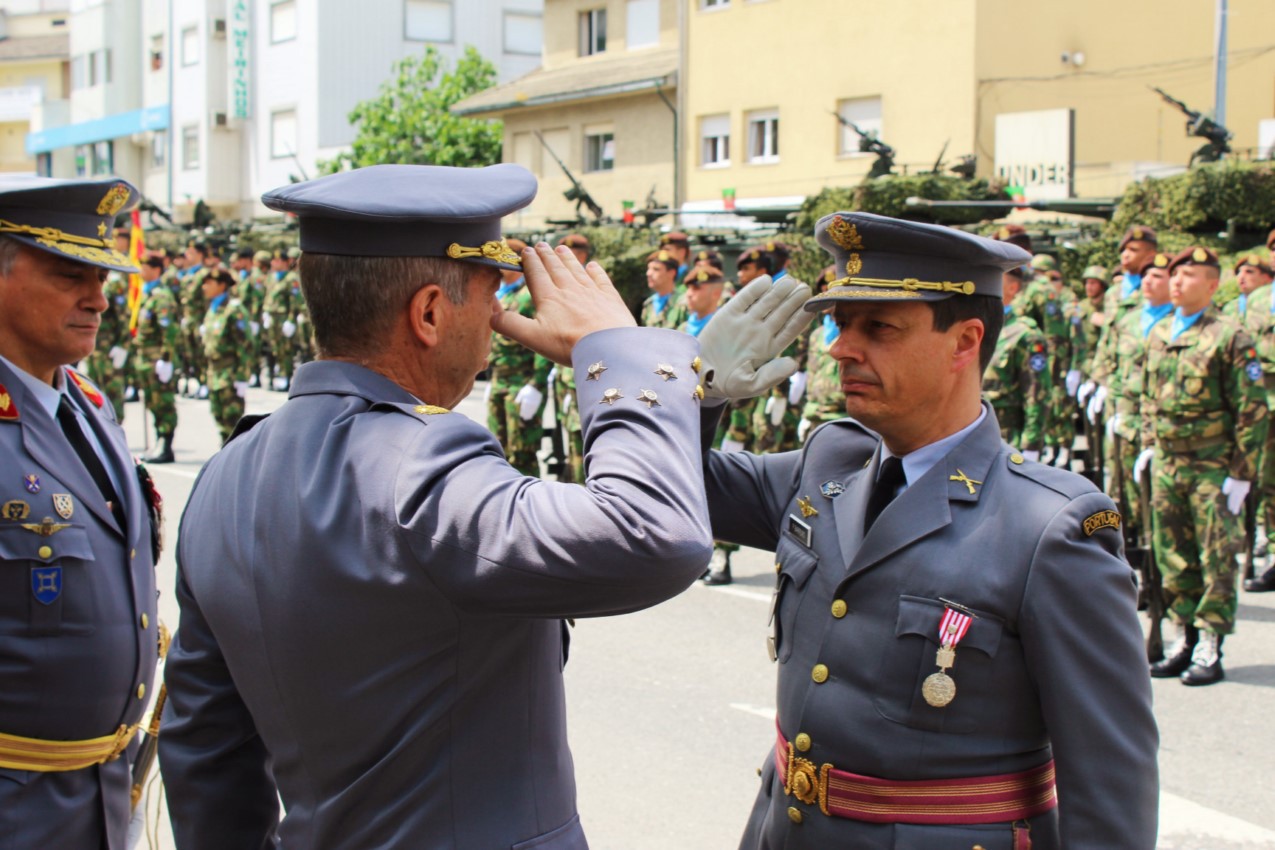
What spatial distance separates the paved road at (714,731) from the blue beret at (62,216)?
6.07 feet

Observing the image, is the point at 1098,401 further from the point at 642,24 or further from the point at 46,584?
the point at 642,24

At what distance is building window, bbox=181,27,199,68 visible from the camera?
4672cm

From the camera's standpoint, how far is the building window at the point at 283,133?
139 ft

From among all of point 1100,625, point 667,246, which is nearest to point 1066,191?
point 667,246

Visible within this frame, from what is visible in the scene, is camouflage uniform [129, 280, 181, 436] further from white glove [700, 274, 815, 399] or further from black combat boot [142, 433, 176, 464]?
white glove [700, 274, 815, 399]

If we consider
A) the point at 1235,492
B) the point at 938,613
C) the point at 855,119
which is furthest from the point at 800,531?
the point at 855,119

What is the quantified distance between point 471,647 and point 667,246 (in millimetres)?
11359

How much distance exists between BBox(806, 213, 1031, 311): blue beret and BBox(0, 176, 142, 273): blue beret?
1709 mm

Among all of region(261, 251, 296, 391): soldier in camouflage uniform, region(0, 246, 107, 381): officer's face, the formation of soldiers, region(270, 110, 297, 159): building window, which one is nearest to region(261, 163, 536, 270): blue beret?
region(0, 246, 107, 381): officer's face

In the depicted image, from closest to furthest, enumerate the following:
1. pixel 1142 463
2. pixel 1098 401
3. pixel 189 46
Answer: pixel 1142 463
pixel 1098 401
pixel 189 46

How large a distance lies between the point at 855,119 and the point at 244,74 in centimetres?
2492

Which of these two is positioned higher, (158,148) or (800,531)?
(158,148)

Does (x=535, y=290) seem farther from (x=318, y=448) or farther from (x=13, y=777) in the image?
(x=13, y=777)

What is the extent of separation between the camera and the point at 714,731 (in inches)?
218
